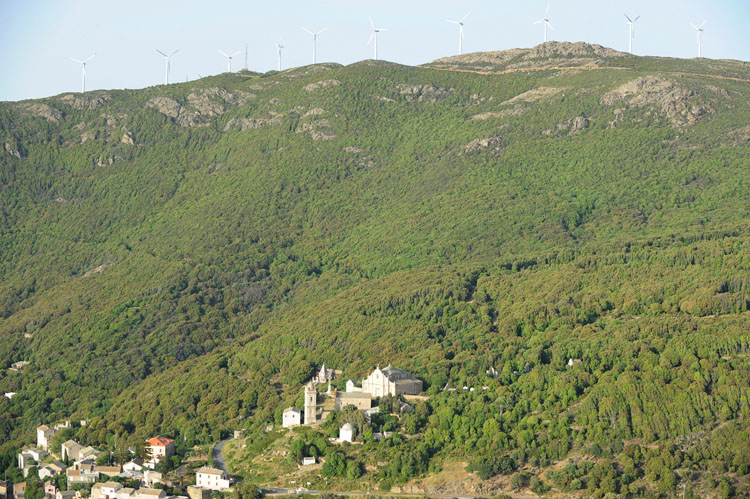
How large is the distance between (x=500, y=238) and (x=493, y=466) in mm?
70677

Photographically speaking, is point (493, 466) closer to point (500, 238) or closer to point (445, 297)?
point (445, 297)

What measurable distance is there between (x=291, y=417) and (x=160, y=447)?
10.6 m

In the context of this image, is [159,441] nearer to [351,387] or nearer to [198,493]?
[198,493]

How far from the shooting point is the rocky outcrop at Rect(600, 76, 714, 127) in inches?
7539

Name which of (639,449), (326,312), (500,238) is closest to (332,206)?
(500,238)

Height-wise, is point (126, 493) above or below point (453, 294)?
below

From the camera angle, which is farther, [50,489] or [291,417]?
[291,417]

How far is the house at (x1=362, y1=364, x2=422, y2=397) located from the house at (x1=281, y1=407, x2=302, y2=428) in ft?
22.9

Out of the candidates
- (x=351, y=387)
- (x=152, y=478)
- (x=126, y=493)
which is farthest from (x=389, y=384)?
(x=126, y=493)

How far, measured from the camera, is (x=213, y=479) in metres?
95.4

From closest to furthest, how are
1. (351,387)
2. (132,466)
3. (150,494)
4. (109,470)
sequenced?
(150,494) < (132,466) < (109,470) < (351,387)

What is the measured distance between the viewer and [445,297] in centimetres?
14075

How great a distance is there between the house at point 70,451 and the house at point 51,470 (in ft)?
4.55

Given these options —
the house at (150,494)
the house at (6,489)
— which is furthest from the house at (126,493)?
the house at (6,489)
